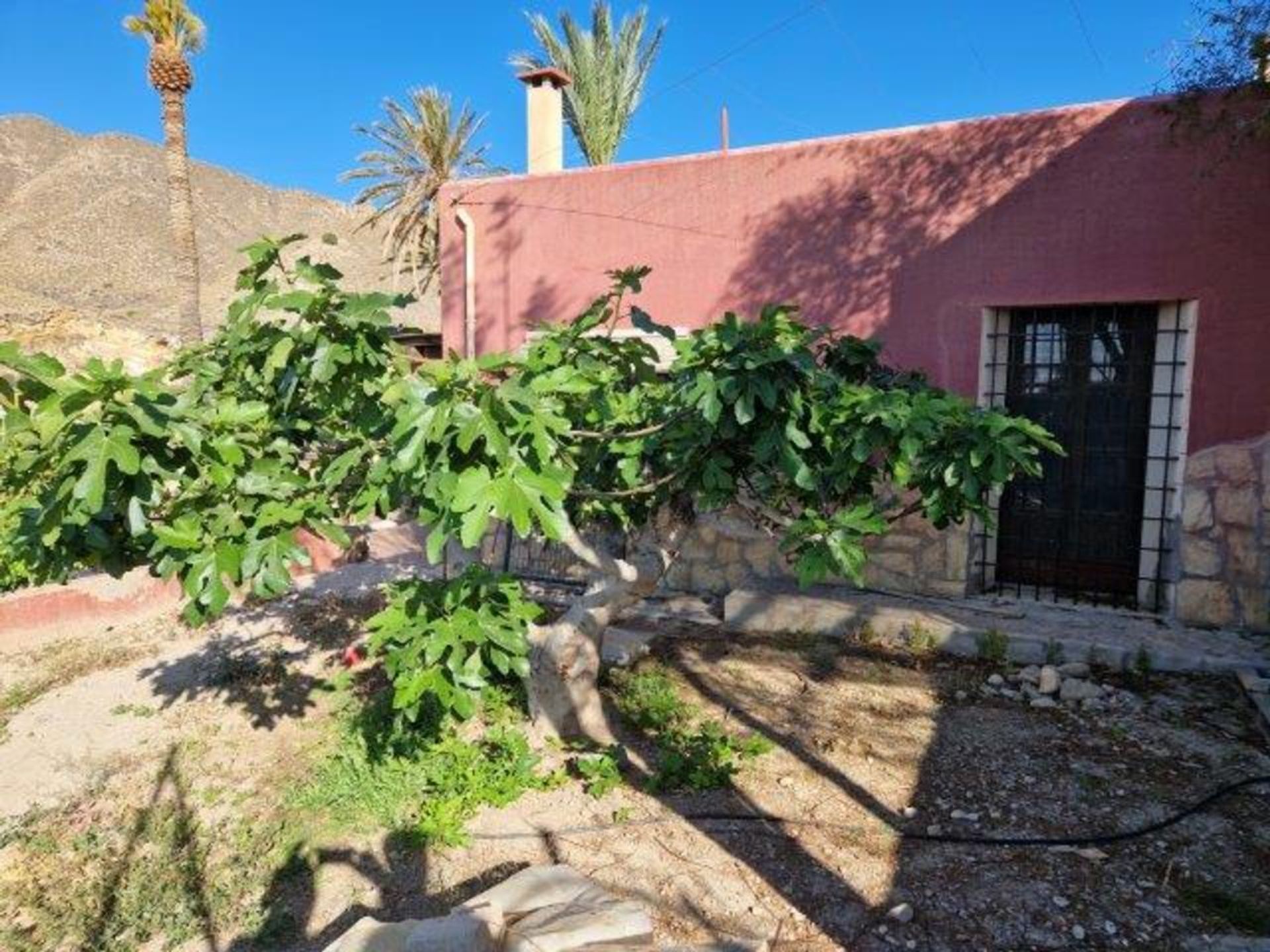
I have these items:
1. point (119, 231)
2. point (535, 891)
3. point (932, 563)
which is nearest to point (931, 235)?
point (932, 563)

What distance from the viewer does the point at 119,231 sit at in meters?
33.1

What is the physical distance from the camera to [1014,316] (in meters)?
6.03

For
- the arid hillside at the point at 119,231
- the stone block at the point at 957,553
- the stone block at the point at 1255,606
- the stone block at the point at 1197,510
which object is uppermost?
the arid hillside at the point at 119,231

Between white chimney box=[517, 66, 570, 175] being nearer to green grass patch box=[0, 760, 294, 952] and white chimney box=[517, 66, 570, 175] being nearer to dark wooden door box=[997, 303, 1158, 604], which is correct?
dark wooden door box=[997, 303, 1158, 604]

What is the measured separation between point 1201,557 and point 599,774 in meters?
4.35

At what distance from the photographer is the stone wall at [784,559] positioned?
607 cm

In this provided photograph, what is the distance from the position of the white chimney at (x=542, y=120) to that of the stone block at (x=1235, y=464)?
6494 mm

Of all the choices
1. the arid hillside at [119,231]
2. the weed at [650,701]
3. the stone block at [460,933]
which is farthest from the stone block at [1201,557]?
the arid hillside at [119,231]

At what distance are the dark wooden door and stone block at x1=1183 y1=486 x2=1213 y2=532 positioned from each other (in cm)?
31

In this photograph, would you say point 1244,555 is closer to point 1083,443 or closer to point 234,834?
point 1083,443

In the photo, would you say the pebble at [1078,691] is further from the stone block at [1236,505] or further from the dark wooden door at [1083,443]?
the stone block at [1236,505]

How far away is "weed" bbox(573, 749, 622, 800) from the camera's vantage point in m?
3.68

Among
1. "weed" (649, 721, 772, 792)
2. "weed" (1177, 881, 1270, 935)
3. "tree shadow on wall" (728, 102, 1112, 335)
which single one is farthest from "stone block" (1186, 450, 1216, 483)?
"weed" (649, 721, 772, 792)

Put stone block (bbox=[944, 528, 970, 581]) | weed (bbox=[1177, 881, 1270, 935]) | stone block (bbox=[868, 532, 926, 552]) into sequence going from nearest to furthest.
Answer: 1. weed (bbox=[1177, 881, 1270, 935])
2. stone block (bbox=[944, 528, 970, 581])
3. stone block (bbox=[868, 532, 926, 552])
